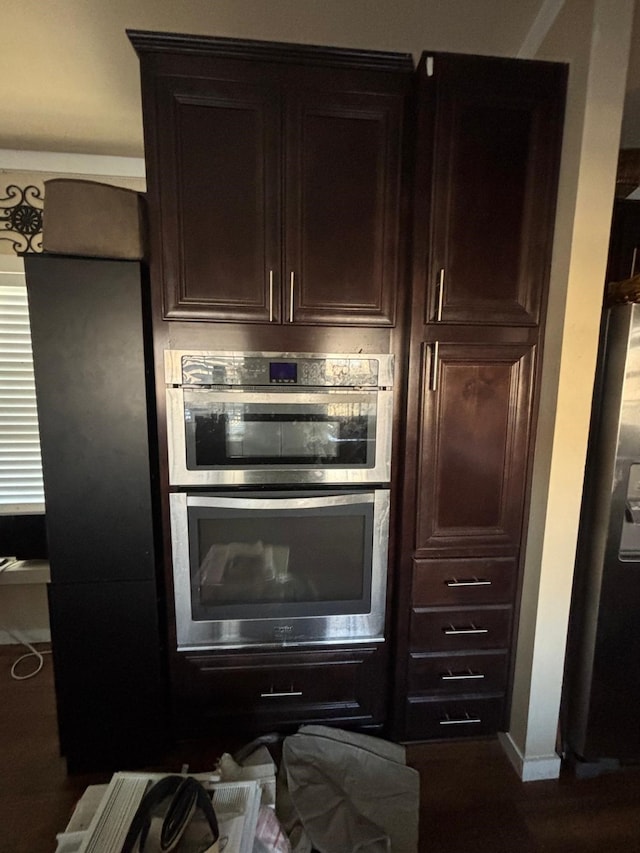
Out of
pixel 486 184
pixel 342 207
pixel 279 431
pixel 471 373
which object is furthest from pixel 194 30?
pixel 471 373

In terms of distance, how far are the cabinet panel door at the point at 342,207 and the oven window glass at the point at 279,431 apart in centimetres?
30

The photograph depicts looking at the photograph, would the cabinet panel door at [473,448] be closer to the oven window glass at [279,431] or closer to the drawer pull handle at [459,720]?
the oven window glass at [279,431]

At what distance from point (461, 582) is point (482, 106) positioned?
162 centimetres

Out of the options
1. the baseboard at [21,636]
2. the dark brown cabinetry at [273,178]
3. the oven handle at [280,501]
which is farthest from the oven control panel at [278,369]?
the baseboard at [21,636]

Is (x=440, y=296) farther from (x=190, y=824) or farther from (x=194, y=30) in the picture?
(x=190, y=824)

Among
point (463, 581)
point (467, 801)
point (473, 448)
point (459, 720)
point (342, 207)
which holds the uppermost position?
point (342, 207)

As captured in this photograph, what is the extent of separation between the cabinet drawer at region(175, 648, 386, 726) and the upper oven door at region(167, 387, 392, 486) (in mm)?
689

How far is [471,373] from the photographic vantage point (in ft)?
5.08

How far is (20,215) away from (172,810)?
95.6 inches

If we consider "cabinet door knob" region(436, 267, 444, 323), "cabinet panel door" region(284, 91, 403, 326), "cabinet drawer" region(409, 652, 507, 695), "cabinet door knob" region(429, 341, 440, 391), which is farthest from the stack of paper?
"cabinet door knob" region(436, 267, 444, 323)

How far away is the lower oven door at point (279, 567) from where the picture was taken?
1.59 m

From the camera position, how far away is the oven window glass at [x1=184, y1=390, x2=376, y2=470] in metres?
1.53

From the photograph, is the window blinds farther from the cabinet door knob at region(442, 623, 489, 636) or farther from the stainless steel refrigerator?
the stainless steel refrigerator

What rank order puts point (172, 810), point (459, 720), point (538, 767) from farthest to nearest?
point (459, 720)
point (538, 767)
point (172, 810)
